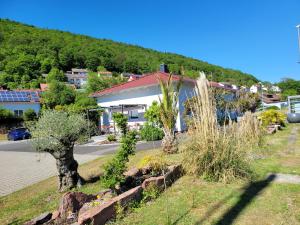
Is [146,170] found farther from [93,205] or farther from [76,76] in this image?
[76,76]

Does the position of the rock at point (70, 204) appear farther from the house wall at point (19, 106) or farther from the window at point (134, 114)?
the house wall at point (19, 106)

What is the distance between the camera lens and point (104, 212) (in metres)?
3.89

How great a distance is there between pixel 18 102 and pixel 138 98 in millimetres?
30420

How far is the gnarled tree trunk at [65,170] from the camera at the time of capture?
6.60m

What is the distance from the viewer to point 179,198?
4992 mm

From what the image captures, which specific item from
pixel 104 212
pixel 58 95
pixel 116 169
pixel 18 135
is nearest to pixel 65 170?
pixel 116 169

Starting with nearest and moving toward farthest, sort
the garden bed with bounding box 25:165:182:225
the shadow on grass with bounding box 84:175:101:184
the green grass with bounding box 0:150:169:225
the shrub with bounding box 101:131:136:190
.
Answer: the garden bed with bounding box 25:165:182:225
the shrub with bounding box 101:131:136:190
the green grass with bounding box 0:150:169:225
the shadow on grass with bounding box 84:175:101:184

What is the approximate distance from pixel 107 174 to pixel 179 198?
142cm

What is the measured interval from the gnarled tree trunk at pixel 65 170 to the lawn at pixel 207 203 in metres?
0.28

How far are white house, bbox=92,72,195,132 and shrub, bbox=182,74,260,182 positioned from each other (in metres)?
14.3

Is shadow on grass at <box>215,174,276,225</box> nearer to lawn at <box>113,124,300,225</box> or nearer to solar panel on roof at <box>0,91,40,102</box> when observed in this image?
lawn at <box>113,124,300,225</box>

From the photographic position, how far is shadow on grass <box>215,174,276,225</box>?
156 inches

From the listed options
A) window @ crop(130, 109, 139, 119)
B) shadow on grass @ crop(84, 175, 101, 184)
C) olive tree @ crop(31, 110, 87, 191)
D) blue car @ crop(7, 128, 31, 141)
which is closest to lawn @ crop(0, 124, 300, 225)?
shadow on grass @ crop(84, 175, 101, 184)

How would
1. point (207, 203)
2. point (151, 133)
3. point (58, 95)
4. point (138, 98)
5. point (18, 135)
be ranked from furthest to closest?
1. point (58, 95)
2. point (18, 135)
3. point (138, 98)
4. point (151, 133)
5. point (207, 203)
